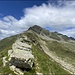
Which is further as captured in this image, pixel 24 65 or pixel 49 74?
pixel 49 74

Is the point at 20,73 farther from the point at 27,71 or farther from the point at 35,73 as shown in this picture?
the point at 35,73

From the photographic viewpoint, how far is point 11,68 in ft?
205

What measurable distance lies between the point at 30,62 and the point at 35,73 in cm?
495

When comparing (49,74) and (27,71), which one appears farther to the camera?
(49,74)

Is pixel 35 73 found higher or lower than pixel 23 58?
lower

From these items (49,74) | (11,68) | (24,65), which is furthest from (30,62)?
(49,74)

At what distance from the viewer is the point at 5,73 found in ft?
197

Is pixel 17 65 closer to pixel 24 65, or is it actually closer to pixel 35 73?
pixel 24 65

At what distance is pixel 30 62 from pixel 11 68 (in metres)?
7.74

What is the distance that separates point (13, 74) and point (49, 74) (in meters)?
26.2

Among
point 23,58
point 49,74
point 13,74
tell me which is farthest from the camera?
point 49,74

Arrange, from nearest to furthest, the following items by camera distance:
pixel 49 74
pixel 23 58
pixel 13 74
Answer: pixel 13 74, pixel 23 58, pixel 49 74

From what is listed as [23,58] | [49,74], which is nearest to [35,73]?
[23,58]

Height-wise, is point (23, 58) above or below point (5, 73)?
above
